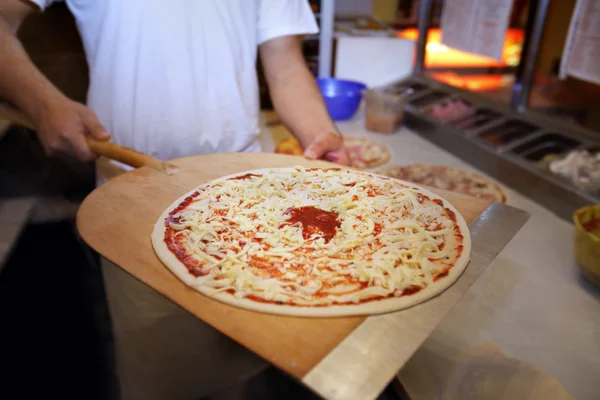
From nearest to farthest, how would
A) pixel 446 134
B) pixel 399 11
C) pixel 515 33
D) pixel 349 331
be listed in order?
pixel 349 331 → pixel 446 134 → pixel 515 33 → pixel 399 11

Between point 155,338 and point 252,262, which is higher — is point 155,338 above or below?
below

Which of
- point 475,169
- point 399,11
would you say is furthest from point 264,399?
point 399,11

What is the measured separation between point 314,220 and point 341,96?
5.64 feet

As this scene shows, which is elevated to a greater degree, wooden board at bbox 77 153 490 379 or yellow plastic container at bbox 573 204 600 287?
wooden board at bbox 77 153 490 379

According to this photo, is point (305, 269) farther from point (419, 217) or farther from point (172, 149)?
point (172, 149)

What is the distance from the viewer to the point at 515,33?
4.83 m

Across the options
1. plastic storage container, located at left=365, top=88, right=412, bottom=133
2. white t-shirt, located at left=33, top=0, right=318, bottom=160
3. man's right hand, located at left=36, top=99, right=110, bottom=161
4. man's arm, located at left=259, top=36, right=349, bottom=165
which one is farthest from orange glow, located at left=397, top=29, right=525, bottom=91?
man's right hand, located at left=36, top=99, right=110, bottom=161


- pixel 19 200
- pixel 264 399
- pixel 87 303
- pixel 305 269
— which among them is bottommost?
pixel 87 303

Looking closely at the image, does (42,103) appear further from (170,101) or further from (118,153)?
(170,101)

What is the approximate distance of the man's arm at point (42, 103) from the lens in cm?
133

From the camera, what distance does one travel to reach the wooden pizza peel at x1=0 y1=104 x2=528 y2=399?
722 millimetres

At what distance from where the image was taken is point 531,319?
3.94 ft

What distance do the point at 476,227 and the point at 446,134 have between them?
134 cm

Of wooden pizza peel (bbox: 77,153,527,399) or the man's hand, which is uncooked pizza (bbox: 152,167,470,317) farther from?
the man's hand
